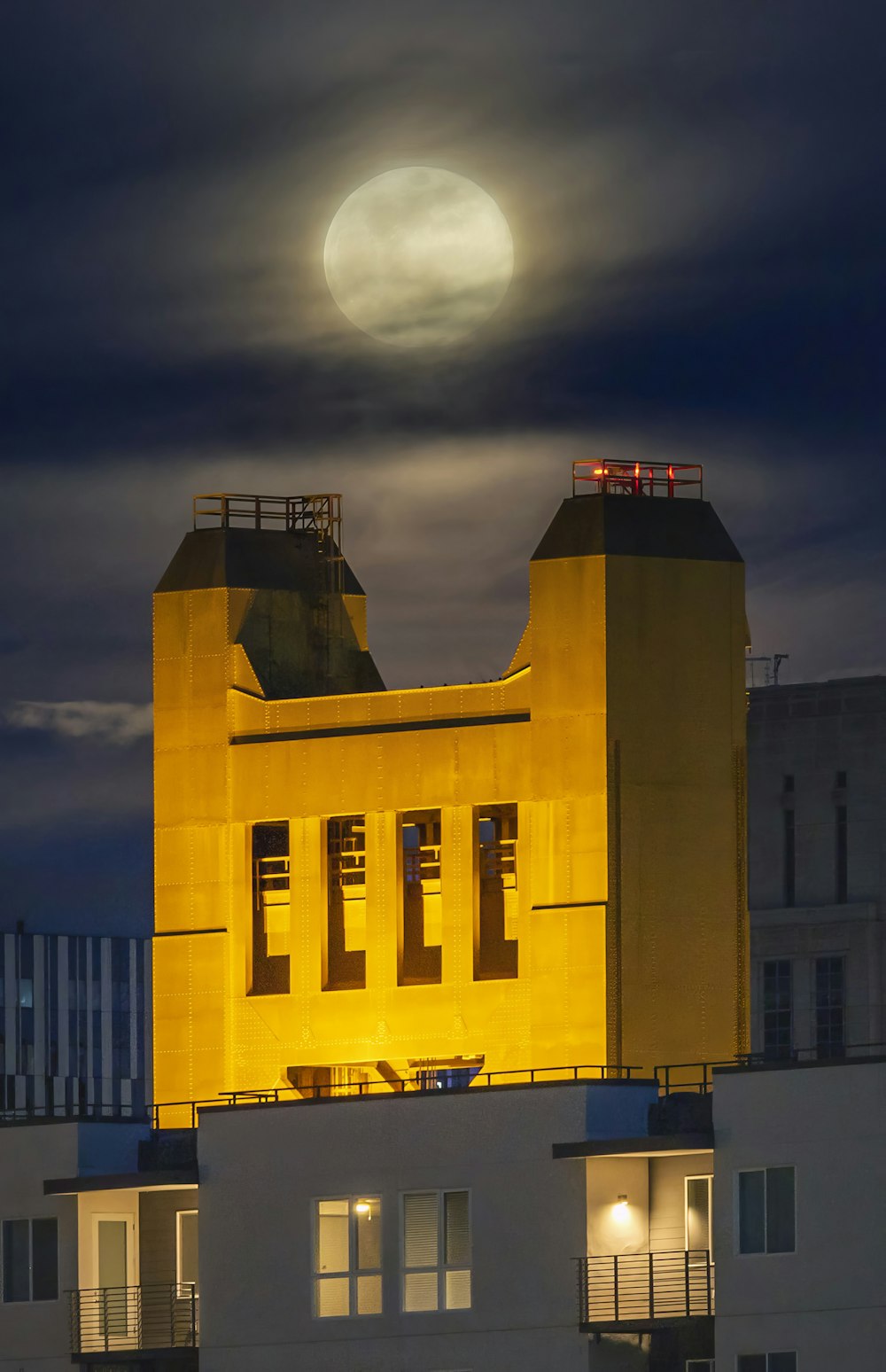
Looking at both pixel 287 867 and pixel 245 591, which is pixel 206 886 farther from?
pixel 245 591

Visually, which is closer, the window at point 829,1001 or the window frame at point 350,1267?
the window frame at point 350,1267

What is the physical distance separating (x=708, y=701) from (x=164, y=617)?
14.5m

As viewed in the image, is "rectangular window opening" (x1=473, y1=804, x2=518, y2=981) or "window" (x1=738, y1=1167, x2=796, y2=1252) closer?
"window" (x1=738, y1=1167, x2=796, y2=1252)

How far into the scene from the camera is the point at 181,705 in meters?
85.8

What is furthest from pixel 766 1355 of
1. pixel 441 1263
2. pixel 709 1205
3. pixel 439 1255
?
pixel 439 1255

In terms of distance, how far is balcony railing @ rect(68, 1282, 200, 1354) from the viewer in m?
76.3

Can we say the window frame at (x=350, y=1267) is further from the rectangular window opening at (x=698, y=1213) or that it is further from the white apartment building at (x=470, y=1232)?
the rectangular window opening at (x=698, y=1213)

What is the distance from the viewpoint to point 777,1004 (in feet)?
486

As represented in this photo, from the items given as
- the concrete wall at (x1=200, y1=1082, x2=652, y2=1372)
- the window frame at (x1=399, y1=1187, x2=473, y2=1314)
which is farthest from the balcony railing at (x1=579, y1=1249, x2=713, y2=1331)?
the window frame at (x1=399, y1=1187, x2=473, y2=1314)

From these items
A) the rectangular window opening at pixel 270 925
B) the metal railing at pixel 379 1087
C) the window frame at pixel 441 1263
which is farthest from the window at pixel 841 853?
the window frame at pixel 441 1263

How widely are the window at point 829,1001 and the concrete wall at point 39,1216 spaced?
70.7 m

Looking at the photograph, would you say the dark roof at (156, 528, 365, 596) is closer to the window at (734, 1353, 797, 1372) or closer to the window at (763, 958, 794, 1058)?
the window at (734, 1353, 797, 1372)

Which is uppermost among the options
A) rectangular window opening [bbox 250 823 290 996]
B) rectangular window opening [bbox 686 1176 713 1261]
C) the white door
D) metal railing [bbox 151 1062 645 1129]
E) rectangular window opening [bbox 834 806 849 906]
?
rectangular window opening [bbox 834 806 849 906]

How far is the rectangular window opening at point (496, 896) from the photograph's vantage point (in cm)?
8194
